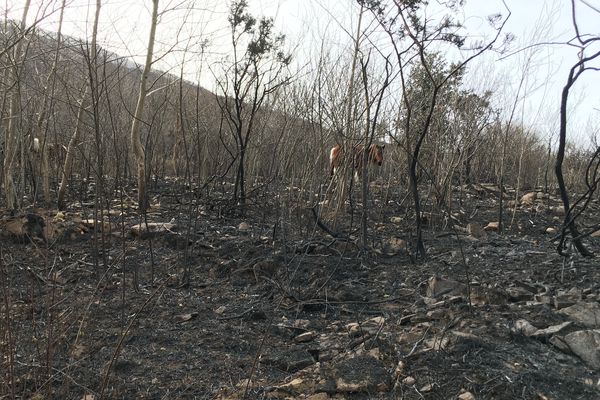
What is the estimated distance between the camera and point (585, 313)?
289 cm

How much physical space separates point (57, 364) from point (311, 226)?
124 inches

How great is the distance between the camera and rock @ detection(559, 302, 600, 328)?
2.82 m

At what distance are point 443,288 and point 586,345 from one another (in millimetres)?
1118

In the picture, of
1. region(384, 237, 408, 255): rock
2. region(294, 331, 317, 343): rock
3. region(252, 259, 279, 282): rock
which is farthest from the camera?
region(384, 237, 408, 255): rock

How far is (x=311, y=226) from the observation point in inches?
216

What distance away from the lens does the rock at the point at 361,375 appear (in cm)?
249

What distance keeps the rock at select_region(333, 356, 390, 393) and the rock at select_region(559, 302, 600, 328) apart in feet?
3.91

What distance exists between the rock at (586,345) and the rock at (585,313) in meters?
0.16

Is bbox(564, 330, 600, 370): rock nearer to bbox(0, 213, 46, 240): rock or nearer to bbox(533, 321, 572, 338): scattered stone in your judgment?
bbox(533, 321, 572, 338): scattered stone

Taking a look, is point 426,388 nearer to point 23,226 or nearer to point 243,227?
point 243,227

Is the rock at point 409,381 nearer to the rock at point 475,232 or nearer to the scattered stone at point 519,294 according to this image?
the scattered stone at point 519,294

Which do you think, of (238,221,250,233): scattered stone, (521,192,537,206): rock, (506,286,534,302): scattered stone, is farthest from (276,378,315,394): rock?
(521,192,537,206): rock

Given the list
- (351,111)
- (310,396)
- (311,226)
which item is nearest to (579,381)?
(310,396)

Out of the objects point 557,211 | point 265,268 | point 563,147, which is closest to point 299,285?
Result: point 265,268
